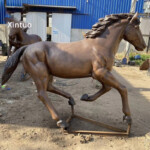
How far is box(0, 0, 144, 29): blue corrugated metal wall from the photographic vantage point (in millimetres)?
10898

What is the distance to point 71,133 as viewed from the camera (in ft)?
7.57

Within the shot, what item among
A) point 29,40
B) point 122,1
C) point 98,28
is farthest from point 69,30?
point 98,28

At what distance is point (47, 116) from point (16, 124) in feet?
1.77

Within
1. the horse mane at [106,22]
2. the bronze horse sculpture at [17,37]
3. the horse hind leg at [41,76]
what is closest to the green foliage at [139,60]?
the bronze horse sculpture at [17,37]

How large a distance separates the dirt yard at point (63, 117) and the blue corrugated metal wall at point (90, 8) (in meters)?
8.05

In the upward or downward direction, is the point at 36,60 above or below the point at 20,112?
above

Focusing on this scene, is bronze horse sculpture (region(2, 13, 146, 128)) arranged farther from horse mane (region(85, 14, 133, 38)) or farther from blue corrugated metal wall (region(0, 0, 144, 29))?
blue corrugated metal wall (region(0, 0, 144, 29))

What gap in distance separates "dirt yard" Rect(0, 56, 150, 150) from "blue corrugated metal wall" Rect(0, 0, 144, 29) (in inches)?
317

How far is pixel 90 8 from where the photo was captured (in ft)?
36.7

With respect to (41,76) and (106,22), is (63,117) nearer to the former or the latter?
(41,76)

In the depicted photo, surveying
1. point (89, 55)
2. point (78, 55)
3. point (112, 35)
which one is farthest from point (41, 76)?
point (112, 35)

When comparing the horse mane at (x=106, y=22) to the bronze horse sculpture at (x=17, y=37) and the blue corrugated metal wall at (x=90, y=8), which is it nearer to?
the bronze horse sculpture at (x=17, y=37)

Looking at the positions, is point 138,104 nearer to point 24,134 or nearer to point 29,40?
point 24,134

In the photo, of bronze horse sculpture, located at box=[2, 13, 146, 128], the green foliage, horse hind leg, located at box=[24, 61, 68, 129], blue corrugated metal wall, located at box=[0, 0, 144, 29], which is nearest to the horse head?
bronze horse sculpture, located at box=[2, 13, 146, 128]
